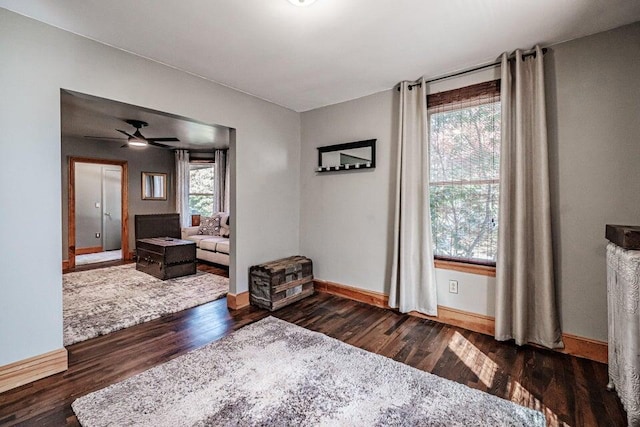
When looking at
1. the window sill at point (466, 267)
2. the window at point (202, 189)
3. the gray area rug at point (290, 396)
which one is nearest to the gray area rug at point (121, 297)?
the gray area rug at point (290, 396)

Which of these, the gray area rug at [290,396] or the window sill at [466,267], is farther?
the window sill at [466,267]

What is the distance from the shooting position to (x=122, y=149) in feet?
19.6

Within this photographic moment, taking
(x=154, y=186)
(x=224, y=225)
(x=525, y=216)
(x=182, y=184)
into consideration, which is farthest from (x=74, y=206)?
(x=525, y=216)

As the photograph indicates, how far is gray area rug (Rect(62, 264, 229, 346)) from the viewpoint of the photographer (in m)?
2.72

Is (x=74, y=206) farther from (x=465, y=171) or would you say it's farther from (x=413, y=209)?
(x=465, y=171)

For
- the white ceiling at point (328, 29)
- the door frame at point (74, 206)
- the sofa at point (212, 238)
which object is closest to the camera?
the white ceiling at point (328, 29)

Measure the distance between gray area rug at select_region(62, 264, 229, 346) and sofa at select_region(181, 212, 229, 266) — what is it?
0.47 metres

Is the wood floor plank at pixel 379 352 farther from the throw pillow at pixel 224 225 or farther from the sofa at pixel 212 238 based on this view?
the throw pillow at pixel 224 225

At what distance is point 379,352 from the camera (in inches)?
89.9

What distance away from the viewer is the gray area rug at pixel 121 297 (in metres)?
2.72

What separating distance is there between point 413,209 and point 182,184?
565 centimetres

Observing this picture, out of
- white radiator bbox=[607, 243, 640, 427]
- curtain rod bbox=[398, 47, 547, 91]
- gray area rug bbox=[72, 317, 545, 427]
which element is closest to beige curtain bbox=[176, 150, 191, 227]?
gray area rug bbox=[72, 317, 545, 427]

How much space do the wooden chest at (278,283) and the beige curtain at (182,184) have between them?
4063mm

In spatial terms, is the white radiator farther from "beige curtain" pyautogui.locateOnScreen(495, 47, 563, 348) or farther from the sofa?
the sofa
